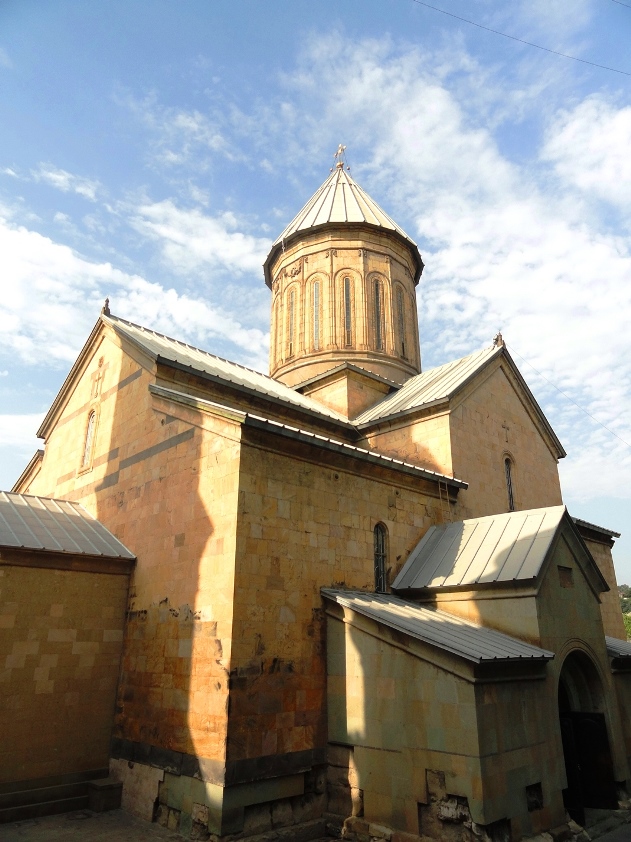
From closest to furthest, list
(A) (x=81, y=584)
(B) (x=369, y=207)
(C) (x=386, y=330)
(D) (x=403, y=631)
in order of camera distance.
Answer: (D) (x=403, y=631) → (A) (x=81, y=584) → (C) (x=386, y=330) → (B) (x=369, y=207)

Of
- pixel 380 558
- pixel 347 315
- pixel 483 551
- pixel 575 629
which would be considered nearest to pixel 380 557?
pixel 380 558

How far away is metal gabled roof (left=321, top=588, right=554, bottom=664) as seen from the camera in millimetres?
6957

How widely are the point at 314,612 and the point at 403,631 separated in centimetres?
142

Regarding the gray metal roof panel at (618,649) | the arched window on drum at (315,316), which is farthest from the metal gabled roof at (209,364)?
the gray metal roof panel at (618,649)

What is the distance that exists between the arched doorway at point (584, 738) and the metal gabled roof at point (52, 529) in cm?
694

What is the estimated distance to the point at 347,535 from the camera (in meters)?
9.09

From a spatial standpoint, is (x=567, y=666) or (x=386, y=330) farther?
(x=386, y=330)

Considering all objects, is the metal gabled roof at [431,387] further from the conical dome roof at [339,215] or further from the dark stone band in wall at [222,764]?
the dark stone band in wall at [222,764]

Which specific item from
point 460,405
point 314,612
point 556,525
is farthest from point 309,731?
point 460,405

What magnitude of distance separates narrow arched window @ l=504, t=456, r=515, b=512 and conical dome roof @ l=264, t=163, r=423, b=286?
8145 millimetres

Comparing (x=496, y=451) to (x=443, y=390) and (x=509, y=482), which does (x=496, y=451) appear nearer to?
(x=509, y=482)

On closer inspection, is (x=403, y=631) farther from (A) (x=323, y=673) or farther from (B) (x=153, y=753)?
(B) (x=153, y=753)

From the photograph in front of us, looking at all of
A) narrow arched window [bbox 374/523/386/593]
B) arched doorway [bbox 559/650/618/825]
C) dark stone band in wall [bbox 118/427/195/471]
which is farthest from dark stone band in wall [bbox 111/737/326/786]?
dark stone band in wall [bbox 118/427/195/471]

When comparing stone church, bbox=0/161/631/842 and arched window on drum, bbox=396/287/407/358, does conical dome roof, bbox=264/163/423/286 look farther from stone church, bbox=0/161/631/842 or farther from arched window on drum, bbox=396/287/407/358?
stone church, bbox=0/161/631/842
